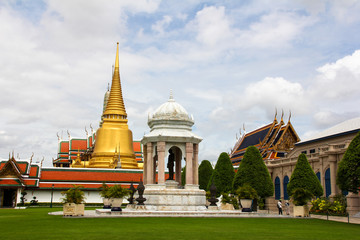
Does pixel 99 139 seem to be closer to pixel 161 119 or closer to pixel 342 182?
pixel 161 119

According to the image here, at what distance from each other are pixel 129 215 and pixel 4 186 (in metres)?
28.3

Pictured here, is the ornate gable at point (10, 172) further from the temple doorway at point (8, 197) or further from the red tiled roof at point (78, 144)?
the red tiled roof at point (78, 144)

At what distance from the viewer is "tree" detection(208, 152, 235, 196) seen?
47.6 m

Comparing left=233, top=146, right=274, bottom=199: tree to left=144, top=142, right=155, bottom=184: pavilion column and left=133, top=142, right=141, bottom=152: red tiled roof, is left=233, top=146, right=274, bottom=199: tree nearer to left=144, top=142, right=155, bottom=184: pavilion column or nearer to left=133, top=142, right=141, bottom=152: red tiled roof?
left=144, top=142, right=155, bottom=184: pavilion column

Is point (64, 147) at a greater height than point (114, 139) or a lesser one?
greater

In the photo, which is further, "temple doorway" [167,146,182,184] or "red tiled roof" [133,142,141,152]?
"red tiled roof" [133,142,141,152]

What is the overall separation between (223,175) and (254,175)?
7534 millimetres

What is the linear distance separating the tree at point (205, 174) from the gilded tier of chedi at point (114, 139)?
14.1m

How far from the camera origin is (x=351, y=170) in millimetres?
23875

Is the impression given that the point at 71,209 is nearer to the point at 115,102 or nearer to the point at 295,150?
the point at 295,150

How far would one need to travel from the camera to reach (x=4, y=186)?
158 ft

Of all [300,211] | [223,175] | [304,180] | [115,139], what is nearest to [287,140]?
[223,175]

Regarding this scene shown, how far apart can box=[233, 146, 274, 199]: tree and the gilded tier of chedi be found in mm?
27118

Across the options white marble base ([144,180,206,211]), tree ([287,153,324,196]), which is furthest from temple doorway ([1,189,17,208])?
tree ([287,153,324,196])
